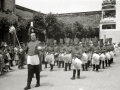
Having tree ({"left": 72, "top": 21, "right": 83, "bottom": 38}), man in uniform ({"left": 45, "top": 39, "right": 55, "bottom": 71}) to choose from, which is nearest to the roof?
tree ({"left": 72, "top": 21, "right": 83, "bottom": 38})

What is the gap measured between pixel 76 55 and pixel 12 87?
3.83 metres

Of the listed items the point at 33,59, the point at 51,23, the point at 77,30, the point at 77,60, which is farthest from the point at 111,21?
the point at 33,59

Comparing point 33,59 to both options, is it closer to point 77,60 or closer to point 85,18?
point 77,60

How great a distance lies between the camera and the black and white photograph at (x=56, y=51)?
8289mm

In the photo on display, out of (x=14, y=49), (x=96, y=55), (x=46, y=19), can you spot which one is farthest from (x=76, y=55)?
(x=46, y=19)

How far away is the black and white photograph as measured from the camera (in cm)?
829

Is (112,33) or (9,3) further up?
(9,3)

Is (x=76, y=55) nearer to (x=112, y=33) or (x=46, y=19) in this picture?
(x=46, y=19)

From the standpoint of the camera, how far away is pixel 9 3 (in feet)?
83.0

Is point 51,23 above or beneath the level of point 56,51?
above

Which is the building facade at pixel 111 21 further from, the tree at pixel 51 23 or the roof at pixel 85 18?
the tree at pixel 51 23

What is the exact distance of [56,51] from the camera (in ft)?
47.7

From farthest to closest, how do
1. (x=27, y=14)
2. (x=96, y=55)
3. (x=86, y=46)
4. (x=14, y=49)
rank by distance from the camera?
(x=27, y=14), (x=14, y=49), (x=86, y=46), (x=96, y=55)

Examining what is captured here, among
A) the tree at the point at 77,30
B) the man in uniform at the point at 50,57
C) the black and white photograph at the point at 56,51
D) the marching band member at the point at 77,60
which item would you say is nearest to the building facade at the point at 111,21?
the black and white photograph at the point at 56,51
